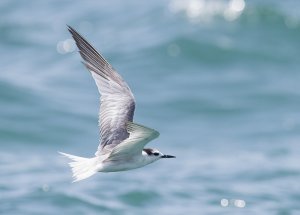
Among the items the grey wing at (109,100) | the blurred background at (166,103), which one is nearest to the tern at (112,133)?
the grey wing at (109,100)

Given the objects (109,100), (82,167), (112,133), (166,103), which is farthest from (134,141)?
(166,103)

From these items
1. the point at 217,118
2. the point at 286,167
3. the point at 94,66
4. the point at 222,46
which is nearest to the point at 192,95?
the point at 217,118

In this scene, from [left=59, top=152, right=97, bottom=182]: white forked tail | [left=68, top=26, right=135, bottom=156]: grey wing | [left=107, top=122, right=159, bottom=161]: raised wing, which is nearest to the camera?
[left=107, top=122, right=159, bottom=161]: raised wing

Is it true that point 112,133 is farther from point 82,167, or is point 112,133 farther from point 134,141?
point 134,141

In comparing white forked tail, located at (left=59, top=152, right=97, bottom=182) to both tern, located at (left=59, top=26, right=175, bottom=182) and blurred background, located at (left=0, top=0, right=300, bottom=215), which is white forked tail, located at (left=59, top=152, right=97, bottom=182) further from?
blurred background, located at (left=0, top=0, right=300, bottom=215)

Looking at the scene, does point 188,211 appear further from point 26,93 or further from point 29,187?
point 26,93

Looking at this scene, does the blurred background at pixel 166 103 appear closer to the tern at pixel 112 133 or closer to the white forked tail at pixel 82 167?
the tern at pixel 112 133

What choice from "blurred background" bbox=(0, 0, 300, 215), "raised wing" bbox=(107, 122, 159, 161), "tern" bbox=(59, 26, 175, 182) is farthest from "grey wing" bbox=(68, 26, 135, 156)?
"blurred background" bbox=(0, 0, 300, 215)

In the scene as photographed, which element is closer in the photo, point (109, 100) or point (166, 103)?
point (109, 100)
